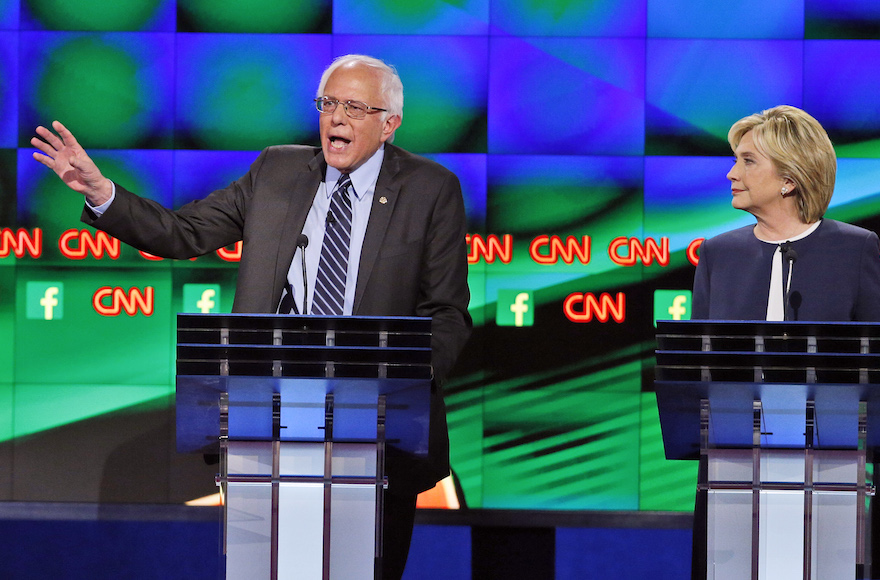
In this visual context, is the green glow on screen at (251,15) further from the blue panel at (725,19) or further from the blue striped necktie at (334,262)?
the blue striped necktie at (334,262)

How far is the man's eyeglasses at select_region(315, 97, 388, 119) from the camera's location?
8.70ft

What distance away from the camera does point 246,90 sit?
4.96m

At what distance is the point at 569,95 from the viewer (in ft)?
16.1

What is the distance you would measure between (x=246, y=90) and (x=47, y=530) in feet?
7.32

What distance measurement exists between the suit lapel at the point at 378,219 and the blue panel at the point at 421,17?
2330mm

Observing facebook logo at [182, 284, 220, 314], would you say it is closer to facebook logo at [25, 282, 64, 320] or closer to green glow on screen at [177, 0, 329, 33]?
facebook logo at [25, 282, 64, 320]

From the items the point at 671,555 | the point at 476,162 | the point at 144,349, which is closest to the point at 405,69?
the point at 476,162

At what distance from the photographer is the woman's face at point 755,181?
9.02ft

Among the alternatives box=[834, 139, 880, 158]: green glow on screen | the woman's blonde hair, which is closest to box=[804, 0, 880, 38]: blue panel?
box=[834, 139, 880, 158]: green glow on screen

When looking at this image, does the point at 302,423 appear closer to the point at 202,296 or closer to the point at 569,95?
the point at 202,296

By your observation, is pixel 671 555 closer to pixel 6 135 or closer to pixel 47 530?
pixel 47 530

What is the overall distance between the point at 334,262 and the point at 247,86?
2626 mm

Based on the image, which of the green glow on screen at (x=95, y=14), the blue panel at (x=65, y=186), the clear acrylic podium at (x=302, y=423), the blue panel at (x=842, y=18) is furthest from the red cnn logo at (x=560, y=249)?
the clear acrylic podium at (x=302, y=423)

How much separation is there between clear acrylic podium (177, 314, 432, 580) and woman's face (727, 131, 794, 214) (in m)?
1.15
